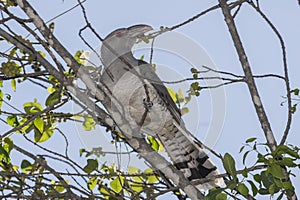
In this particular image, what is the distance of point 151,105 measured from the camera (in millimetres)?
4789

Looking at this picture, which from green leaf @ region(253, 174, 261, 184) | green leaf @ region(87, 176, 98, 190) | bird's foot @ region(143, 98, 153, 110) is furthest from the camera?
bird's foot @ region(143, 98, 153, 110)

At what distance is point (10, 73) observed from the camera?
394cm

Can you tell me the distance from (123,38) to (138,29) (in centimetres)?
15

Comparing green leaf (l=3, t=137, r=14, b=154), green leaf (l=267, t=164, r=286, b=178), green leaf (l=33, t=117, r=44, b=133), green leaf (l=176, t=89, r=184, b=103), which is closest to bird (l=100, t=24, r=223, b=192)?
green leaf (l=176, t=89, r=184, b=103)

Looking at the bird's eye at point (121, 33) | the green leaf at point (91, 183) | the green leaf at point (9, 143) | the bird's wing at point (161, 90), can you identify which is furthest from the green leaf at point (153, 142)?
the green leaf at point (9, 143)

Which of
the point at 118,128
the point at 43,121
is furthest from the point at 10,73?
the point at 118,128

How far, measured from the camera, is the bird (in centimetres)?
475

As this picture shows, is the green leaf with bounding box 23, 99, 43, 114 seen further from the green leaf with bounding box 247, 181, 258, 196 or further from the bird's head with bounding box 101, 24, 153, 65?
the green leaf with bounding box 247, 181, 258, 196

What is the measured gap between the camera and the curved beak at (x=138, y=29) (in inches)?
193

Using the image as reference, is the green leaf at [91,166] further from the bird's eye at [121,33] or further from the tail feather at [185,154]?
the bird's eye at [121,33]

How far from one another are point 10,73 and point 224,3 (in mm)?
1443

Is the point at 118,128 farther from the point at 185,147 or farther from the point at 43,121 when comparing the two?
the point at 185,147

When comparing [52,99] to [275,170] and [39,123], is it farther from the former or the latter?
[275,170]

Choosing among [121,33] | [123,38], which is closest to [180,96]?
[123,38]
